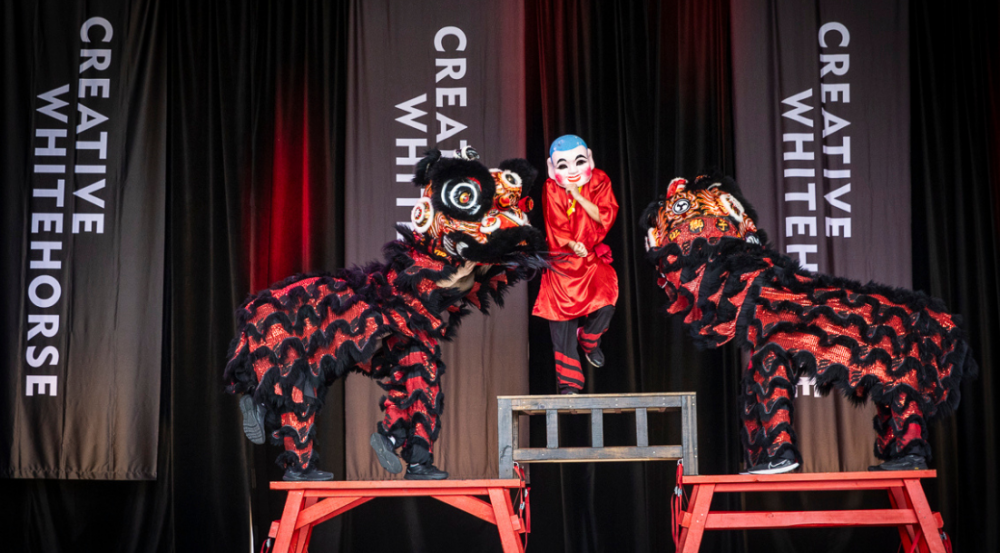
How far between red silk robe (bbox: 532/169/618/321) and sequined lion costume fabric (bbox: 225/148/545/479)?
0.42 meters

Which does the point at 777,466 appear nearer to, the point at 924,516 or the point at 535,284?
the point at 924,516

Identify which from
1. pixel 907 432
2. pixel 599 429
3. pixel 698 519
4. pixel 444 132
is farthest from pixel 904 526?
pixel 444 132

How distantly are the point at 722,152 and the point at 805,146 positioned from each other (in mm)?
417


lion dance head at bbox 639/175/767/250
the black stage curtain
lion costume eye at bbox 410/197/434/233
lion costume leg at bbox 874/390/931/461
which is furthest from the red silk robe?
the black stage curtain

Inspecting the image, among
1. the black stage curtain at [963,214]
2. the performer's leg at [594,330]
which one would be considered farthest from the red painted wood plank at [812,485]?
the black stage curtain at [963,214]

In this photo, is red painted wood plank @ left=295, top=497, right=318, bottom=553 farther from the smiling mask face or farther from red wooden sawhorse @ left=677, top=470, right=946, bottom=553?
the smiling mask face

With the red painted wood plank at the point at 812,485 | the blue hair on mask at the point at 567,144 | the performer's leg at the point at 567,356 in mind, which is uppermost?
the blue hair on mask at the point at 567,144

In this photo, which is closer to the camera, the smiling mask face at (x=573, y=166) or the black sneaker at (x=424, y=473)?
the black sneaker at (x=424, y=473)

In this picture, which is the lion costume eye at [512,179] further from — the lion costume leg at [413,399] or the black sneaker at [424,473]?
the black sneaker at [424,473]

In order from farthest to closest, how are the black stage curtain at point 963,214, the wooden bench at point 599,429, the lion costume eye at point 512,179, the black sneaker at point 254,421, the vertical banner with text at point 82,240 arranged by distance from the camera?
the black stage curtain at point 963,214
the vertical banner with text at point 82,240
the lion costume eye at point 512,179
the wooden bench at point 599,429
the black sneaker at point 254,421

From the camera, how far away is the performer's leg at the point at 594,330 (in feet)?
11.7

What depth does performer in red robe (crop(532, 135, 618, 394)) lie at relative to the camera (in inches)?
137

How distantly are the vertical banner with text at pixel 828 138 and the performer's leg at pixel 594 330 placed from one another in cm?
120

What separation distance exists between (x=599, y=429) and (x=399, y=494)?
2.47 feet
